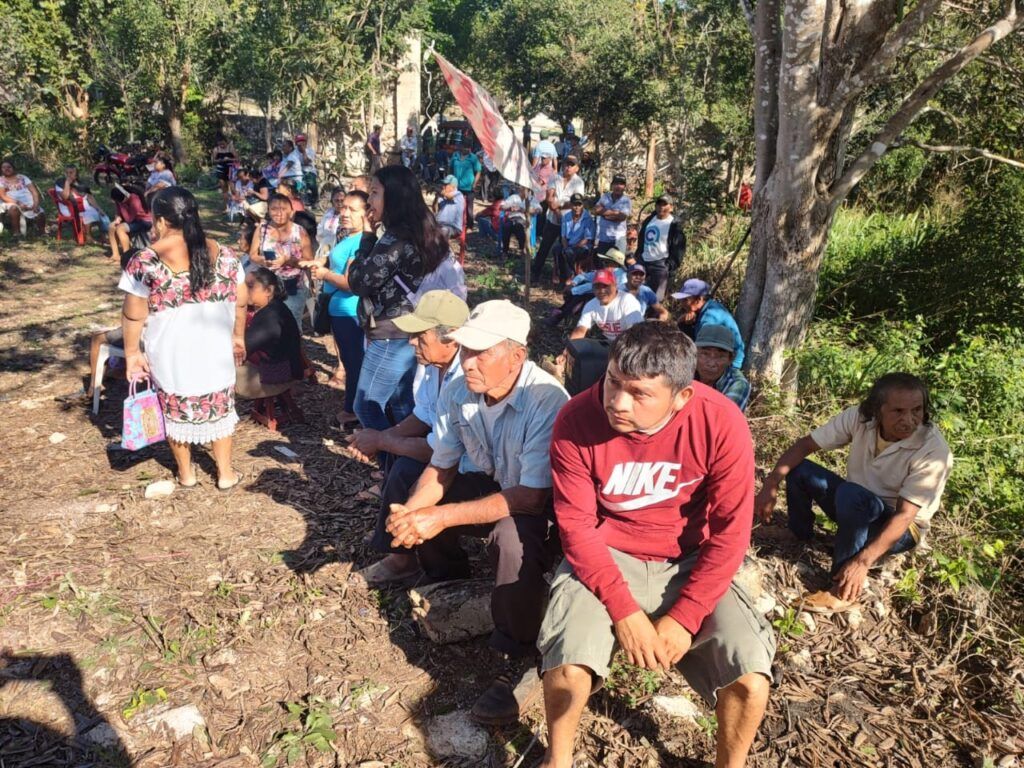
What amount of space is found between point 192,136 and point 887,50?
24.4 meters

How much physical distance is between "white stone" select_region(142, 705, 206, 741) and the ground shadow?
12 cm

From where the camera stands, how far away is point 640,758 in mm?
2701

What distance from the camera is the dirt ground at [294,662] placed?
2740mm

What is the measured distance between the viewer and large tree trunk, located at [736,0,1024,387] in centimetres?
505

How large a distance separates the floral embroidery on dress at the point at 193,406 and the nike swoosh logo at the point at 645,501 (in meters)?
2.63

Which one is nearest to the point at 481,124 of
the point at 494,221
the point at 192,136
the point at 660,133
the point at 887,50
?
the point at 887,50

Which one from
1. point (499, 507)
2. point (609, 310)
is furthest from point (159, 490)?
point (609, 310)

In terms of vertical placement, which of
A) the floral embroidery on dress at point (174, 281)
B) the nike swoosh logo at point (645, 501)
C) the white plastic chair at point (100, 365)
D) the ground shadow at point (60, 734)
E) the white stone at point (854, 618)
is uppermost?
the floral embroidery on dress at point (174, 281)

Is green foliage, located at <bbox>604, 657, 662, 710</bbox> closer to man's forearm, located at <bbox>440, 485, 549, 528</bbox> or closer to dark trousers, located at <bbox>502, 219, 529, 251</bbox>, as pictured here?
man's forearm, located at <bbox>440, 485, 549, 528</bbox>

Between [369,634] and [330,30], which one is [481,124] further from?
[330,30]

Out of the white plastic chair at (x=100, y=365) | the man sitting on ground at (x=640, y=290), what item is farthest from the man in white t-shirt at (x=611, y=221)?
the white plastic chair at (x=100, y=365)

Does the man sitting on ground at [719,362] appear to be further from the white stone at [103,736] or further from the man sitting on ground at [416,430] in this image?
the white stone at [103,736]

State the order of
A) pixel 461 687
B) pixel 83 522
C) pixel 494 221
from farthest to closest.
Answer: pixel 494 221 < pixel 83 522 < pixel 461 687

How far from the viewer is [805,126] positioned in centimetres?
541
